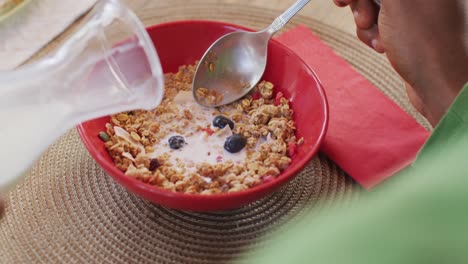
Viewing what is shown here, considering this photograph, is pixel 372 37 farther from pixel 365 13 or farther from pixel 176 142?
pixel 176 142

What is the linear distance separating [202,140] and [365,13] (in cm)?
26

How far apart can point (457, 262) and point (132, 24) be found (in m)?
0.38

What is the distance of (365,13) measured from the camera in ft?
2.38

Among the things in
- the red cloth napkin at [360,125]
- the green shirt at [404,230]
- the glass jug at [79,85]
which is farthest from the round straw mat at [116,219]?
the green shirt at [404,230]

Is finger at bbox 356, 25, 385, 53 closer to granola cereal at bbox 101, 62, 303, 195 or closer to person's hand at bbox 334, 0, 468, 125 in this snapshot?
person's hand at bbox 334, 0, 468, 125

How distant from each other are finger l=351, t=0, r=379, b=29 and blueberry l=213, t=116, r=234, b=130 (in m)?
0.21

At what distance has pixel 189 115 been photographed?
0.71 meters

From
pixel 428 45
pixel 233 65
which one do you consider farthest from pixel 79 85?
pixel 428 45

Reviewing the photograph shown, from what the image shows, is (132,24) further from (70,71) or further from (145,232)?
(145,232)

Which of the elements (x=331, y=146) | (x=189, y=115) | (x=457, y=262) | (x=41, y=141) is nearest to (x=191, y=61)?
(x=189, y=115)

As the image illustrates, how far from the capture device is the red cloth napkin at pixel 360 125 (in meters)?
0.69

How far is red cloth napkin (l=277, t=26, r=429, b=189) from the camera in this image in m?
0.69

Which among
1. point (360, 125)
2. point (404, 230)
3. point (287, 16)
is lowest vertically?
point (360, 125)

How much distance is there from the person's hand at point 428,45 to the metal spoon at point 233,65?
13 cm
